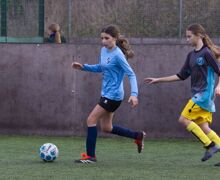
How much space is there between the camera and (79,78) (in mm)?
12648

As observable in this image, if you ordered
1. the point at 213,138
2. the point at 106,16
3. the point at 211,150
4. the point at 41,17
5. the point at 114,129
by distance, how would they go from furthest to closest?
1. the point at 106,16
2. the point at 41,17
3. the point at 114,129
4. the point at 213,138
5. the point at 211,150

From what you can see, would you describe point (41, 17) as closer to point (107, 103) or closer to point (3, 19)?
point (3, 19)

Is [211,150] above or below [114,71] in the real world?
below

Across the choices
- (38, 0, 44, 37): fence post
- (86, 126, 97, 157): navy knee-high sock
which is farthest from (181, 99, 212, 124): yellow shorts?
(38, 0, 44, 37): fence post

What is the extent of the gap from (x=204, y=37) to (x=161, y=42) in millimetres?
4767

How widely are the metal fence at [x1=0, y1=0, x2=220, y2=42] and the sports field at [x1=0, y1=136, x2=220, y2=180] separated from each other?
2.08m

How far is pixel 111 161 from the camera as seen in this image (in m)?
9.20

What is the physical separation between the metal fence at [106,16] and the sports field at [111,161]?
208 centimetres

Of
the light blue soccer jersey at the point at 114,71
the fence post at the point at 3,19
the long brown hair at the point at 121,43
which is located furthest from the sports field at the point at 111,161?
the fence post at the point at 3,19

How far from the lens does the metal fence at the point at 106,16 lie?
43.7 feet

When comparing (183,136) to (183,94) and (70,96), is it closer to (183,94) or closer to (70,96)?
(183,94)

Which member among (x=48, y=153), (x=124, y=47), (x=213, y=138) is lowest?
(x=48, y=153)

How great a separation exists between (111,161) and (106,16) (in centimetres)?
540

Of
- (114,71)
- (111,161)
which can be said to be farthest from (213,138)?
(114,71)
